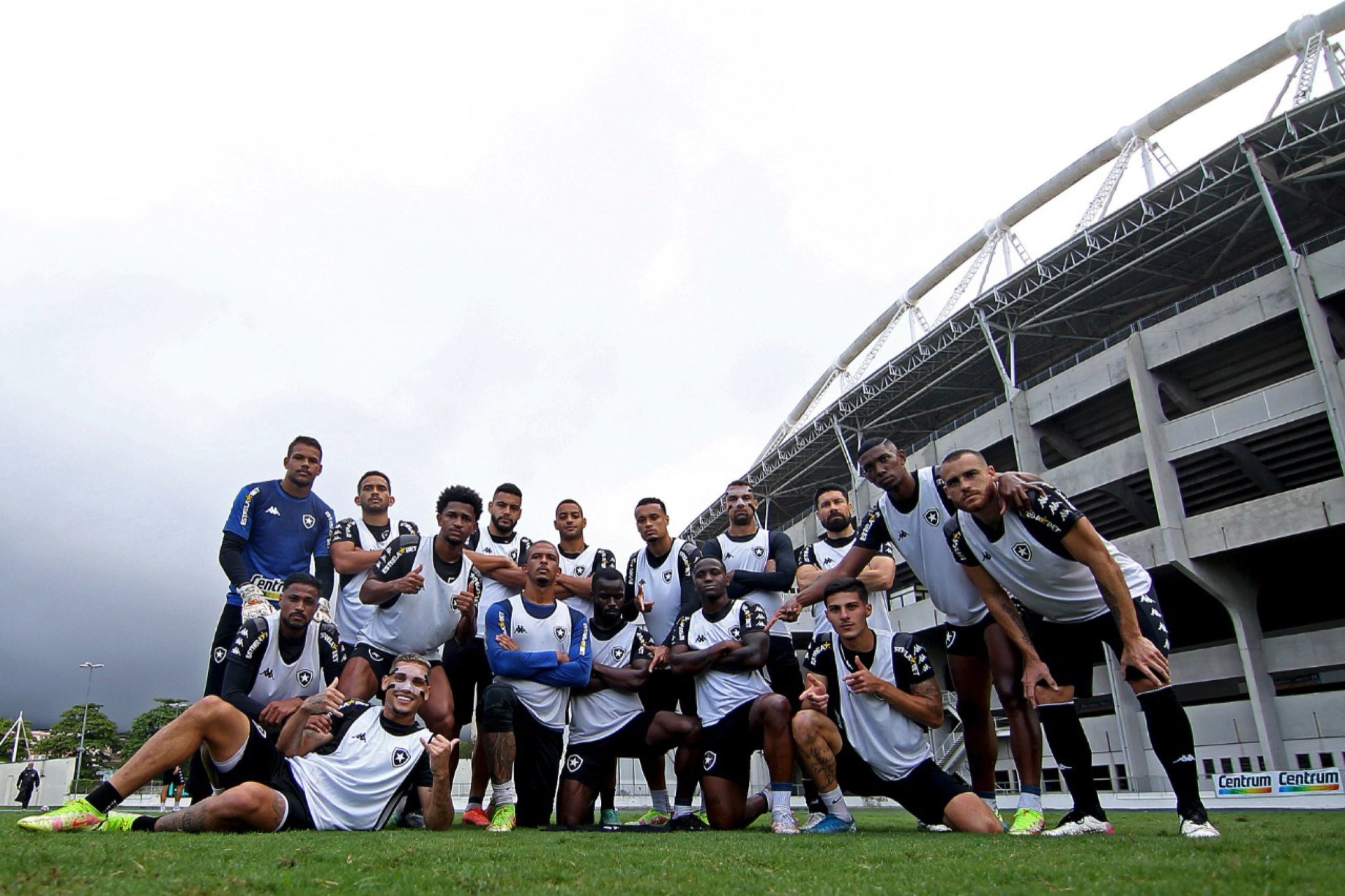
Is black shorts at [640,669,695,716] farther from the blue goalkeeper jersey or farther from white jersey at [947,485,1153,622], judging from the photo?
the blue goalkeeper jersey

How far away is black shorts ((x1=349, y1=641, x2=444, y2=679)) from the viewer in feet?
22.3

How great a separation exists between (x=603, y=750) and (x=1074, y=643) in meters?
3.67

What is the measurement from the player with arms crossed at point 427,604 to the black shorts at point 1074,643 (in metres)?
4.25

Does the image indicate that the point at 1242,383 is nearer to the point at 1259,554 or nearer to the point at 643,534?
the point at 1259,554

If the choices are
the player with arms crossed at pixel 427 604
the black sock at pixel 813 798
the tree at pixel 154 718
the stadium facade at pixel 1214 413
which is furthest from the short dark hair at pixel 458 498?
the tree at pixel 154 718

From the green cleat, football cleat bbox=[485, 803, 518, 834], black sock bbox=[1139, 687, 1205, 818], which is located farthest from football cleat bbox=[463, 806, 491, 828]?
black sock bbox=[1139, 687, 1205, 818]

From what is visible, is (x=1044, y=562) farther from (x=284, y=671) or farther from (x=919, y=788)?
(x=284, y=671)

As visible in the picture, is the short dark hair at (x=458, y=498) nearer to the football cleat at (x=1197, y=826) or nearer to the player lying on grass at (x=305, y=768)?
the player lying on grass at (x=305, y=768)

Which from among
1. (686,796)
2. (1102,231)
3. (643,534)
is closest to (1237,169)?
(1102,231)

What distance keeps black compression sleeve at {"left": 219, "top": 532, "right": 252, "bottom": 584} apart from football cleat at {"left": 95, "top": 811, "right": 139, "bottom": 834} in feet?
6.61

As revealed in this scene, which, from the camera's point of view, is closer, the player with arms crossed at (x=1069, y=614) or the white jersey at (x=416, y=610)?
the player with arms crossed at (x=1069, y=614)

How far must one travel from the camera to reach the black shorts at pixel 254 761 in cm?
550

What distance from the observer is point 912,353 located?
2916cm

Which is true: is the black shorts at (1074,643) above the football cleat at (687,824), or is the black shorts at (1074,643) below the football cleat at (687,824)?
above
